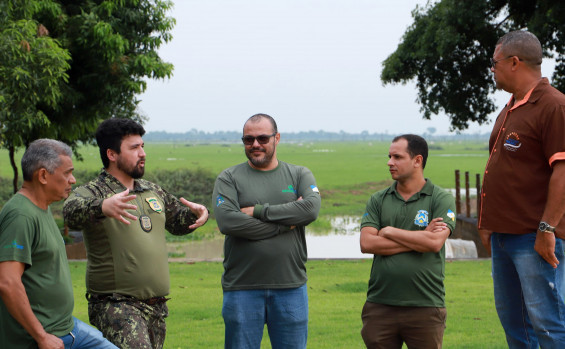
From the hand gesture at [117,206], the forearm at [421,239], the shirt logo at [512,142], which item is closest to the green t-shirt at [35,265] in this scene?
the hand gesture at [117,206]

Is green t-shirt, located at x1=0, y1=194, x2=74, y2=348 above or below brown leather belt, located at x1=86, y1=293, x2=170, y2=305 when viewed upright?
above

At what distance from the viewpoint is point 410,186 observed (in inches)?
205

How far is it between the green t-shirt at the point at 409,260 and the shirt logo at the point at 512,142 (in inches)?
29.7

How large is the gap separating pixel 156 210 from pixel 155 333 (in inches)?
32.0

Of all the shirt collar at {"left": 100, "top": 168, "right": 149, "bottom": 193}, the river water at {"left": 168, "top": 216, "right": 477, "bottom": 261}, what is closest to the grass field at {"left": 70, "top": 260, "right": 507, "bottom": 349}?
the shirt collar at {"left": 100, "top": 168, "right": 149, "bottom": 193}

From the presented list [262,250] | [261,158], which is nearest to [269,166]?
[261,158]

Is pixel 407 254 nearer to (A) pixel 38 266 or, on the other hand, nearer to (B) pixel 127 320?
(B) pixel 127 320

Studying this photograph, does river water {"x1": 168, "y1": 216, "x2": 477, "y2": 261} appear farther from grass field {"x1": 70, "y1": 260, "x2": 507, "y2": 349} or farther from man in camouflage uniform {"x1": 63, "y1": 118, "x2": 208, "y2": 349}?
man in camouflage uniform {"x1": 63, "y1": 118, "x2": 208, "y2": 349}

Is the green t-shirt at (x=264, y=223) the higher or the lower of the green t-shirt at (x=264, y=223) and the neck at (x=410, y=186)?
the lower

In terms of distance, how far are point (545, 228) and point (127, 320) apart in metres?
2.62

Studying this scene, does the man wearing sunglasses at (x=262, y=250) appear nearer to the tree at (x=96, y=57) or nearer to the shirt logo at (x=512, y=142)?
the shirt logo at (x=512, y=142)

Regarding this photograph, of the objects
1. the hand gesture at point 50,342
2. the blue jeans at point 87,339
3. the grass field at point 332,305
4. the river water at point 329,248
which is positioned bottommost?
the river water at point 329,248

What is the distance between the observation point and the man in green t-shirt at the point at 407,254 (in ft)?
16.3

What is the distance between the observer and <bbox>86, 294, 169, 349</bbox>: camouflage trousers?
4.44 meters
